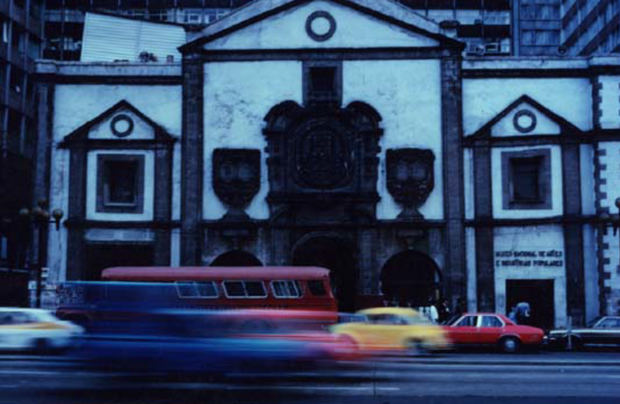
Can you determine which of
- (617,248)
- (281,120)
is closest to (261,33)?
(281,120)

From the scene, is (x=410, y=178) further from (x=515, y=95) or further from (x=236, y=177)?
(x=236, y=177)

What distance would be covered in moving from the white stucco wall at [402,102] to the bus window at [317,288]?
6.14 meters

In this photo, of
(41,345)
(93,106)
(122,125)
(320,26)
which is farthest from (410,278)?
(41,345)

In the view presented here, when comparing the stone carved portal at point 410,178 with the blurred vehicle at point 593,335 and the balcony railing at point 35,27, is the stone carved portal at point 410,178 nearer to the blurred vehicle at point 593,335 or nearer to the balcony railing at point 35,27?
the blurred vehicle at point 593,335

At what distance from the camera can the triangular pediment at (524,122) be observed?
37469 mm

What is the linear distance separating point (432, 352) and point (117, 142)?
57.3 ft

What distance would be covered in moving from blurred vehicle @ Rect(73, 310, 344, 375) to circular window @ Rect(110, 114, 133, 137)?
76.7ft

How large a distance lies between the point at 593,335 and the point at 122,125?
19.9m

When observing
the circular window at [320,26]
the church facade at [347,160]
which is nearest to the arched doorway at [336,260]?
the church facade at [347,160]

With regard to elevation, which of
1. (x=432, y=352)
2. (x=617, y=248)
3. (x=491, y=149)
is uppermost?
(x=491, y=149)

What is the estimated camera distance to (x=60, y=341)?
2441cm

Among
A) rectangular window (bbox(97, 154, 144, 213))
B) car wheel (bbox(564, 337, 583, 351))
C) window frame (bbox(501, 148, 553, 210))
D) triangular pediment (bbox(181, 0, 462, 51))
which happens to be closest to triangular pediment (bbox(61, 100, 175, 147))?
rectangular window (bbox(97, 154, 144, 213))

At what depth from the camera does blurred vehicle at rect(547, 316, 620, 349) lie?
102 ft

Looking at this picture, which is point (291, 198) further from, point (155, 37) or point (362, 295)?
point (155, 37)
